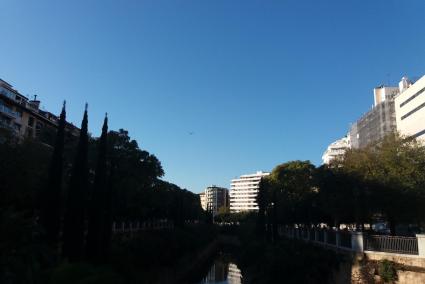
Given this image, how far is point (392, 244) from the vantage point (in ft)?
66.9

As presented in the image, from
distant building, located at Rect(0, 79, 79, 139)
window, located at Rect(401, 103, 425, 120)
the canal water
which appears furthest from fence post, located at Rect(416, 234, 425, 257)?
window, located at Rect(401, 103, 425, 120)

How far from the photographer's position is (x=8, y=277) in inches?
415

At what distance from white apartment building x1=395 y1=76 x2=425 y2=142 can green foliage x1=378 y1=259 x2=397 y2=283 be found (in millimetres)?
60713

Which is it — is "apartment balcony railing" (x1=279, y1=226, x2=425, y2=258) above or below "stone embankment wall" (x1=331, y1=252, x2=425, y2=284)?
above

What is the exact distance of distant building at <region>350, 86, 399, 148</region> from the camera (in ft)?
301

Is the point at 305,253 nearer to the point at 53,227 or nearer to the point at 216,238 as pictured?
the point at 53,227

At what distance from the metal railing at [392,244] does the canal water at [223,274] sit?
24992 mm

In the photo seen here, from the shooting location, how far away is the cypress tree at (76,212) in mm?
24109

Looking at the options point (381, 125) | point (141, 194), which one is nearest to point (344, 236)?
point (141, 194)

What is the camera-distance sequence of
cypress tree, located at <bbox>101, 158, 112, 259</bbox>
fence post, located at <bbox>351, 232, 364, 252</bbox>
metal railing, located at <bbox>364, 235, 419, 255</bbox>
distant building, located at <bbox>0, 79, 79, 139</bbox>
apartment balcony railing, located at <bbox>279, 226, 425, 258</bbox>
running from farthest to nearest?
distant building, located at <bbox>0, 79, 79, 139</bbox> → cypress tree, located at <bbox>101, 158, 112, 259</bbox> → fence post, located at <bbox>351, 232, 364, 252</bbox> → metal railing, located at <bbox>364, 235, 419, 255</bbox> → apartment balcony railing, located at <bbox>279, 226, 425, 258</bbox>

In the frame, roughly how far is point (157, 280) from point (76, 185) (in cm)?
1132

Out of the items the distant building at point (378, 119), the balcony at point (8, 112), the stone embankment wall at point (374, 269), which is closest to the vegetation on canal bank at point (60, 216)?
the stone embankment wall at point (374, 269)

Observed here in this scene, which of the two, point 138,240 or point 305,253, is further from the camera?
point 138,240

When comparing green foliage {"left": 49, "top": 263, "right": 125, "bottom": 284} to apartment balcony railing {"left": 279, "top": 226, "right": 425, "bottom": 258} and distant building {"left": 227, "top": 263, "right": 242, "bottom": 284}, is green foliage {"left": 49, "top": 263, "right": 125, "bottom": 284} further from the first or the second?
distant building {"left": 227, "top": 263, "right": 242, "bottom": 284}
